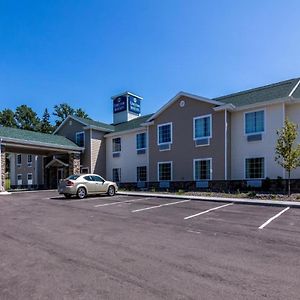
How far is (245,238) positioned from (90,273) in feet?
13.9

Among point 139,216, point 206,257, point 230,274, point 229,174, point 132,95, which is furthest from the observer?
point 132,95

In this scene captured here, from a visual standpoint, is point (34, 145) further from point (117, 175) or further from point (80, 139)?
point (117, 175)

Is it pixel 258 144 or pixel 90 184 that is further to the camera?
pixel 258 144

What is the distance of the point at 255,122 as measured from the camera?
21797 millimetres

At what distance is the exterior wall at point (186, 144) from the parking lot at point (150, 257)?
39.0ft

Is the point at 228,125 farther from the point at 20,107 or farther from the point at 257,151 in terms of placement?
the point at 20,107

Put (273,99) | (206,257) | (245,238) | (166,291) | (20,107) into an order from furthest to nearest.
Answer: (20,107) < (273,99) < (245,238) < (206,257) < (166,291)

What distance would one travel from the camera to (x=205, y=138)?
77.1 feet

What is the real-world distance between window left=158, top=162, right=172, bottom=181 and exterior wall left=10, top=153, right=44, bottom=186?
52.7 feet

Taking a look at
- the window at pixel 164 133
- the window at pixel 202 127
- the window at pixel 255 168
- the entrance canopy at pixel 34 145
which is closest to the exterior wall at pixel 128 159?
the window at pixel 164 133

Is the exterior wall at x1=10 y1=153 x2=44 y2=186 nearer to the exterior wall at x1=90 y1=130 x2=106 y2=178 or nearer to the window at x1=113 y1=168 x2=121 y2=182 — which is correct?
the exterior wall at x1=90 y1=130 x2=106 y2=178

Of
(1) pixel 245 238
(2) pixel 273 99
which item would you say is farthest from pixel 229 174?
(1) pixel 245 238

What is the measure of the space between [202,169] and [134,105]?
15.6 m

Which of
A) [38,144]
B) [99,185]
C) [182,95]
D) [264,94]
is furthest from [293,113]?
[38,144]
